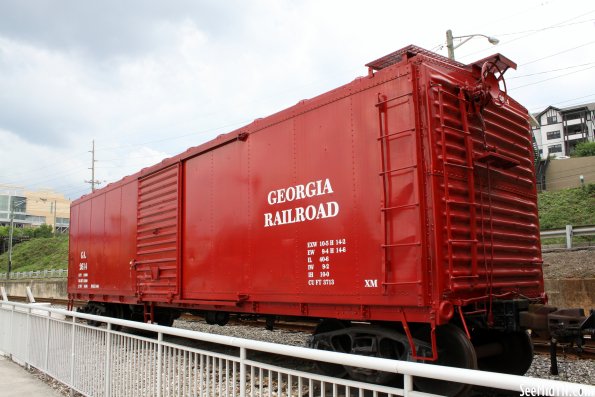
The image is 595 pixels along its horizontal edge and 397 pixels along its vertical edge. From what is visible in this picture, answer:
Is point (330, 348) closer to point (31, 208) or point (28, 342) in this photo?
point (28, 342)

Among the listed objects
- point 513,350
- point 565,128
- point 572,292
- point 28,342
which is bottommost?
point 28,342

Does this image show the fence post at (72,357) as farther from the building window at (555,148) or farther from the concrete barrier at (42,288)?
the building window at (555,148)

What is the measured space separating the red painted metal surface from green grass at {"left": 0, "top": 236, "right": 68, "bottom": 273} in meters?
49.4

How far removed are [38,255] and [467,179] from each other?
63.8 meters

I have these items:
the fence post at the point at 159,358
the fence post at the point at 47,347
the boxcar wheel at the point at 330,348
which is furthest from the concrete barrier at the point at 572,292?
the fence post at the point at 47,347

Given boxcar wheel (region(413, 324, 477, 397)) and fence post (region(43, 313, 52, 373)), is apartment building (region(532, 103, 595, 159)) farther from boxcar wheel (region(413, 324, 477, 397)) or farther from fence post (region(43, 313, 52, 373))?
fence post (region(43, 313, 52, 373))

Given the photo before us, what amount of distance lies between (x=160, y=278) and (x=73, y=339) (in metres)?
2.77

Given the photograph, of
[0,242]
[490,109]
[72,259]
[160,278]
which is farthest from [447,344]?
[0,242]

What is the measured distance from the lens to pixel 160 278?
9.18 meters

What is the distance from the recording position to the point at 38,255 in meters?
58.6

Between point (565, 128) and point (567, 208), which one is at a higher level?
point (565, 128)

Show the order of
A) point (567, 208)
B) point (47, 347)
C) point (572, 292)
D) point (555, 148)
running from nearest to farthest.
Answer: point (47, 347)
point (572, 292)
point (567, 208)
point (555, 148)

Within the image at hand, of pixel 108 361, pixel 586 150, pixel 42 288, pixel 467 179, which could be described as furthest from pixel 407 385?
pixel 586 150

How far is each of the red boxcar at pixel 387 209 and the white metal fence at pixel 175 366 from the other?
44.6 inches
